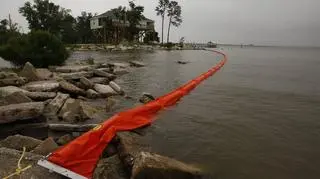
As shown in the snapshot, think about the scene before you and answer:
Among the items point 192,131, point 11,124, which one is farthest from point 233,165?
point 11,124

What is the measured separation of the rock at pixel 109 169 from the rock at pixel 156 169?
0.36m

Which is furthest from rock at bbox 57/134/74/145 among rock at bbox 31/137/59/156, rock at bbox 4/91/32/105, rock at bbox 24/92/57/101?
rock at bbox 24/92/57/101

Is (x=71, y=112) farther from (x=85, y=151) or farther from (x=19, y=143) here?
(x=85, y=151)

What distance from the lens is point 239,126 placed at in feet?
30.3

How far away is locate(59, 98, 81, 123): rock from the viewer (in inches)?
346

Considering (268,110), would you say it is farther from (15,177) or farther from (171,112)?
(15,177)

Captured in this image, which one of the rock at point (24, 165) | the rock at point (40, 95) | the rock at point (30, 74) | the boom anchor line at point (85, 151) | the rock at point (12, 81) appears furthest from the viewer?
the rock at point (30, 74)

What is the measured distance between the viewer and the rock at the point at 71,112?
346 inches

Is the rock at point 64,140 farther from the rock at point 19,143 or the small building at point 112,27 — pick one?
the small building at point 112,27

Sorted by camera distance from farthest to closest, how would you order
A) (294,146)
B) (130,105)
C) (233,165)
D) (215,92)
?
(215,92) < (130,105) < (294,146) < (233,165)

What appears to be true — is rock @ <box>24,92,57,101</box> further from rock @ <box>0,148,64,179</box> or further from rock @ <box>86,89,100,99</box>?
rock @ <box>0,148,64,179</box>

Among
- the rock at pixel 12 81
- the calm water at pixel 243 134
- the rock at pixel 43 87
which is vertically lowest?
the calm water at pixel 243 134

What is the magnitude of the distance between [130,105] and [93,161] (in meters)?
6.20

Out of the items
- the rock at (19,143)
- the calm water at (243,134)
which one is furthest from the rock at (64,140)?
the calm water at (243,134)
